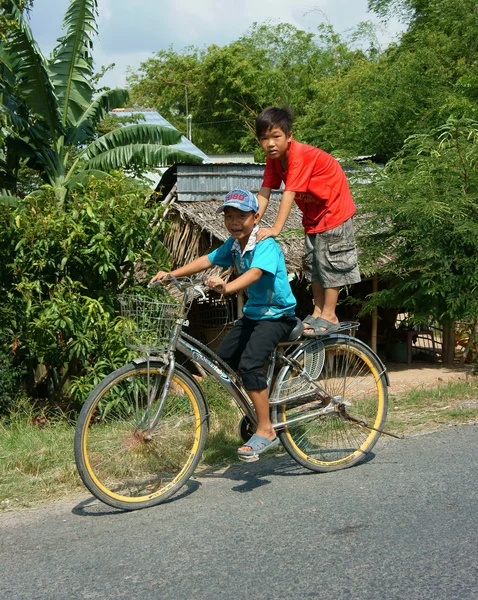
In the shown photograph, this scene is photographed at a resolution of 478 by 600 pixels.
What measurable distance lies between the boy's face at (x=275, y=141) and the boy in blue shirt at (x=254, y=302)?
0.49 metres

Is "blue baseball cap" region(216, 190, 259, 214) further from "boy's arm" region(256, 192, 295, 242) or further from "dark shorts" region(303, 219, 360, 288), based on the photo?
"dark shorts" region(303, 219, 360, 288)

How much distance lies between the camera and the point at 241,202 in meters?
4.34

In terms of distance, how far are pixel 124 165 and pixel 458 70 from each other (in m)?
12.3

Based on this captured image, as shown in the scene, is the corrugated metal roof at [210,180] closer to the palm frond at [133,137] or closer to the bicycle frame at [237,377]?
the palm frond at [133,137]

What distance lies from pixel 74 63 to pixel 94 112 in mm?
1071

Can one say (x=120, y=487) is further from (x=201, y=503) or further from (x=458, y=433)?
(x=458, y=433)

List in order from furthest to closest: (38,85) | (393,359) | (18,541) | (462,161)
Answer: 1. (393,359)
2. (38,85)
3. (462,161)
4. (18,541)

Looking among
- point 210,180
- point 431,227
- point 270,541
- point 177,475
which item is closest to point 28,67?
point 210,180

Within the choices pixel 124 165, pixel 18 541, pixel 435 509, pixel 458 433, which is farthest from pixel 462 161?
pixel 18 541

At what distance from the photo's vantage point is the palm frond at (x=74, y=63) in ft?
39.2

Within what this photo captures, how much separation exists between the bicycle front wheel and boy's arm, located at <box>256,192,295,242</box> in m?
0.99

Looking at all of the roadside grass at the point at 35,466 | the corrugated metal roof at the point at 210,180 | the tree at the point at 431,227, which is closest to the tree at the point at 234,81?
the corrugated metal roof at the point at 210,180

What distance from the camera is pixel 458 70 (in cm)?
2056

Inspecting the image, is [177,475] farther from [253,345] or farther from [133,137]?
[133,137]
